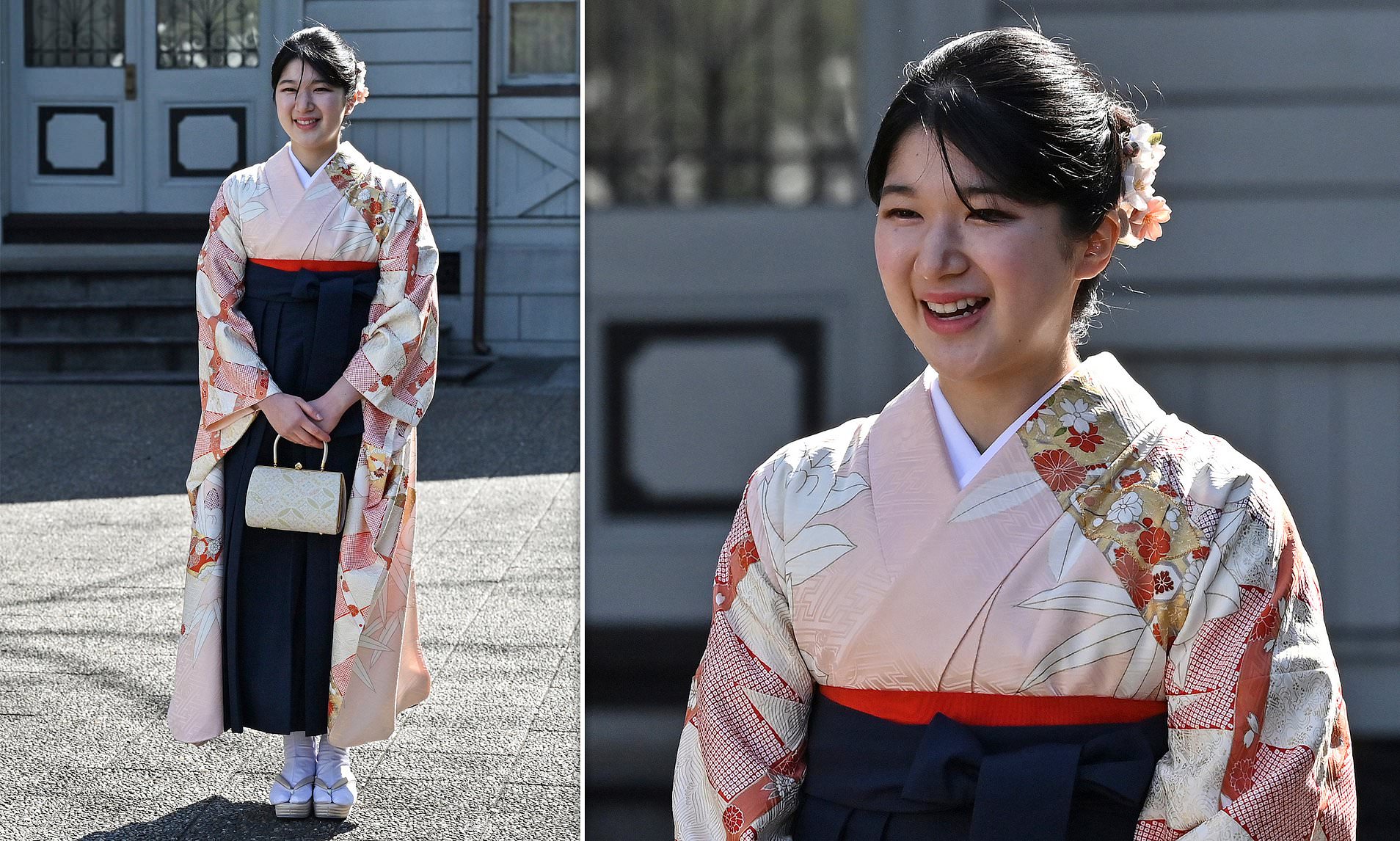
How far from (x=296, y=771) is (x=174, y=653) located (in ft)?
3.22

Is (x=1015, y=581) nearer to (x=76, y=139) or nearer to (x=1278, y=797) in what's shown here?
(x=1278, y=797)

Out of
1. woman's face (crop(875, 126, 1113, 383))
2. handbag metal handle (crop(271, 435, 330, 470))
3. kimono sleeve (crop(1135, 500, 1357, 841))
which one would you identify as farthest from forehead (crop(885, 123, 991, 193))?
handbag metal handle (crop(271, 435, 330, 470))

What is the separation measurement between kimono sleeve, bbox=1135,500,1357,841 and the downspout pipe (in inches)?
270

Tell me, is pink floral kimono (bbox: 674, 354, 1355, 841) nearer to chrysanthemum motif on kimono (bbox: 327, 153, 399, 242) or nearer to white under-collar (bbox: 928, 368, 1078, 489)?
white under-collar (bbox: 928, 368, 1078, 489)

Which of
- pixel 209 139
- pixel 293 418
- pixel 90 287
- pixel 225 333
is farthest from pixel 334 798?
pixel 209 139

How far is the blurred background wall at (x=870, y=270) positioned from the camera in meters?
2.20

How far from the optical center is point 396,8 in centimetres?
774

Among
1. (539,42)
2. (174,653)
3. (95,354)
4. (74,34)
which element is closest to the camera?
(174,653)

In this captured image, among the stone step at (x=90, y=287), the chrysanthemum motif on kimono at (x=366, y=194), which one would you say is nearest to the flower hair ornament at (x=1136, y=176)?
the chrysanthemum motif on kimono at (x=366, y=194)

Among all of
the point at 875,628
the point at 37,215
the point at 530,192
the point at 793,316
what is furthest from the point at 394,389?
the point at 37,215

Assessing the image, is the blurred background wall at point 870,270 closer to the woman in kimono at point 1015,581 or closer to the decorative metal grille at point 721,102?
the decorative metal grille at point 721,102

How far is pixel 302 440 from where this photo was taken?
2.61 metres

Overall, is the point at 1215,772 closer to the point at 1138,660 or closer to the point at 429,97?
the point at 1138,660

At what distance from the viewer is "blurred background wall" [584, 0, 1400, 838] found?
2.20m
